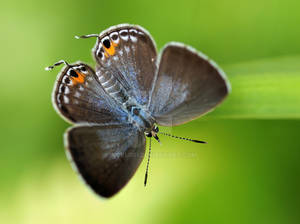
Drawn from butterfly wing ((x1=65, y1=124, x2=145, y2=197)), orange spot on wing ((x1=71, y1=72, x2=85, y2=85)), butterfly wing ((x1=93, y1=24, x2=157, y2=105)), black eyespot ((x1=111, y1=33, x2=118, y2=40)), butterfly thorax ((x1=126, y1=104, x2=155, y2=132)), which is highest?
black eyespot ((x1=111, y1=33, x2=118, y2=40))

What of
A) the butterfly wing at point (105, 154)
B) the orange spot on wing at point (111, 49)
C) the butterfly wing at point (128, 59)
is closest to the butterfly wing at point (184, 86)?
the butterfly wing at point (128, 59)

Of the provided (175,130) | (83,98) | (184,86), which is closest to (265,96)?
(184,86)

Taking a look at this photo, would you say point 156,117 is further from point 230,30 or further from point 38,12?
point 38,12

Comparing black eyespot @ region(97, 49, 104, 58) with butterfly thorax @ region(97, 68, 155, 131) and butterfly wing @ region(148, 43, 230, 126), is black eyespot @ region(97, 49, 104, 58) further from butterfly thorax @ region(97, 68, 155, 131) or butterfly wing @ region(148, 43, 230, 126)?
butterfly wing @ region(148, 43, 230, 126)

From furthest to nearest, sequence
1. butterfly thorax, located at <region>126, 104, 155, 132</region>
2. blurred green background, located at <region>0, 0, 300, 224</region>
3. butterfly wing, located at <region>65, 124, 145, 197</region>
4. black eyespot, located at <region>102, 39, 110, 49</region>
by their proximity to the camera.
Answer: blurred green background, located at <region>0, 0, 300, 224</region> → black eyespot, located at <region>102, 39, 110, 49</region> → butterfly thorax, located at <region>126, 104, 155, 132</region> → butterfly wing, located at <region>65, 124, 145, 197</region>

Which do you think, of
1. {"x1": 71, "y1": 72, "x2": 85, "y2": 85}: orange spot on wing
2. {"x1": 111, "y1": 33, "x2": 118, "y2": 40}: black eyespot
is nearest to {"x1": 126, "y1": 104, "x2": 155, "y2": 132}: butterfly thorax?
{"x1": 71, "y1": 72, "x2": 85, "y2": 85}: orange spot on wing

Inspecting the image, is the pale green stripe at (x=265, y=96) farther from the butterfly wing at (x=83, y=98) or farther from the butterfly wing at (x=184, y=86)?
the butterfly wing at (x=83, y=98)

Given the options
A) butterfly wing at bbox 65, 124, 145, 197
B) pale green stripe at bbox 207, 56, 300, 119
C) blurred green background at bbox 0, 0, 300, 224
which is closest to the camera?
butterfly wing at bbox 65, 124, 145, 197
